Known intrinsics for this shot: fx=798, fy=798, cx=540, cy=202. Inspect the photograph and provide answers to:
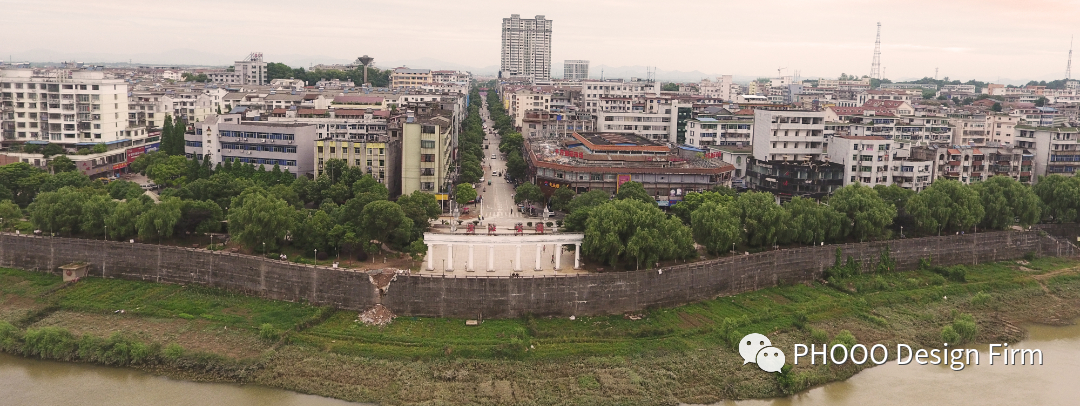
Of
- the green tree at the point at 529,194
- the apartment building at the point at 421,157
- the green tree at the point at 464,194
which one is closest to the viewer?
the apartment building at the point at 421,157

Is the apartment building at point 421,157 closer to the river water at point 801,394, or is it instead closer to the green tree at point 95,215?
the green tree at point 95,215

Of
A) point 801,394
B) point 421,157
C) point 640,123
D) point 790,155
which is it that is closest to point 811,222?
point 801,394

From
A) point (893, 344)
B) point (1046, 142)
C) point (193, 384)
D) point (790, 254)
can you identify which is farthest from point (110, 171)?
point (1046, 142)

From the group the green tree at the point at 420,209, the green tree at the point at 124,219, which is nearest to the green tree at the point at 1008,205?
the green tree at the point at 420,209

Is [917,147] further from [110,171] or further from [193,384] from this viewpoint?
[110,171]

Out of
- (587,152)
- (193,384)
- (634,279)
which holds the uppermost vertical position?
(587,152)

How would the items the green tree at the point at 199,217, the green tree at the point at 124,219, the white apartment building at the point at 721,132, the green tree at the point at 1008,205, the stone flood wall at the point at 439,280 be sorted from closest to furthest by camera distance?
1. the stone flood wall at the point at 439,280
2. the green tree at the point at 124,219
3. the green tree at the point at 199,217
4. the green tree at the point at 1008,205
5. the white apartment building at the point at 721,132

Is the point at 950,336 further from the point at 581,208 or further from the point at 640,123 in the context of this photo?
the point at 640,123

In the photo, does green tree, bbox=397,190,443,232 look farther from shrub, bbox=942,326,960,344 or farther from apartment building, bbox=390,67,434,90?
apartment building, bbox=390,67,434,90
